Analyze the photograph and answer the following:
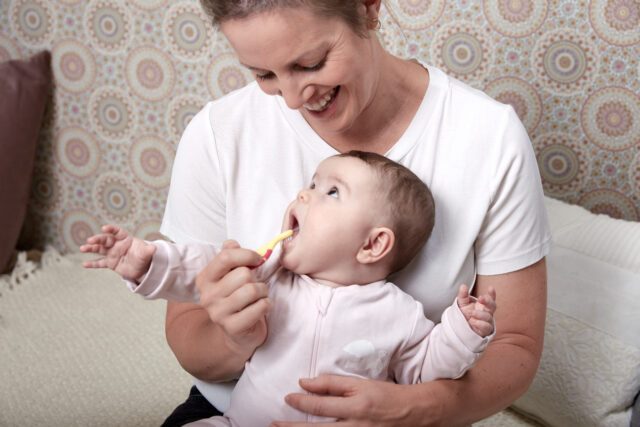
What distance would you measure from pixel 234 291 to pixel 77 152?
1.58 m

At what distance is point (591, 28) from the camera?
1738 mm

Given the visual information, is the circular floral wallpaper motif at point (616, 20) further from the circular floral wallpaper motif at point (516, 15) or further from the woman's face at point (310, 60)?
the woman's face at point (310, 60)

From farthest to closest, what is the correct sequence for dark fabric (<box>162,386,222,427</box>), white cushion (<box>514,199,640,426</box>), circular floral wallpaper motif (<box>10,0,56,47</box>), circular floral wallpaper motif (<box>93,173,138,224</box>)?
circular floral wallpaper motif (<box>93,173,138,224</box>), circular floral wallpaper motif (<box>10,0,56,47</box>), white cushion (<box>514,199,640,426</box>), dark fabric (<box>162,386,222,427</box>)

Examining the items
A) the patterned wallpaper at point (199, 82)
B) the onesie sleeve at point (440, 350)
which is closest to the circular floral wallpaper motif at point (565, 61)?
the patterned wallpaper at point (199, 82)

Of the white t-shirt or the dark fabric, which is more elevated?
the white t-shirt

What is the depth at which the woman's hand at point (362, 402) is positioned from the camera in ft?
3.33

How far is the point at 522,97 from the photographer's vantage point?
1.84 m

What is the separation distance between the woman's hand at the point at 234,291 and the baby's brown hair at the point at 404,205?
0.78 feet

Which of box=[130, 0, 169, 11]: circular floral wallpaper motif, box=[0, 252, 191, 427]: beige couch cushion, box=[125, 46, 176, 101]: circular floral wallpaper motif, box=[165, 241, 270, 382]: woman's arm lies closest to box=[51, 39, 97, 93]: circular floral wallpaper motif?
box=[125, 46, 176, 101]: circular floral wallpaper motif

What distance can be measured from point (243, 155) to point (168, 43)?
1.05 meters

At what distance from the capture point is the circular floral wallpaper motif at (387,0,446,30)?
1.87m

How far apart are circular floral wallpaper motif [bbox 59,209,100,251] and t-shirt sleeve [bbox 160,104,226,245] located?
1.25m

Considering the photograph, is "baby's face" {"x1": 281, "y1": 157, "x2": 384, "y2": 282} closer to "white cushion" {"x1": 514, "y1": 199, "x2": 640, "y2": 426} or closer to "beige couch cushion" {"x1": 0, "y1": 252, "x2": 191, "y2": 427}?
"white cushion" {"x1": 514, "y1": 199, "x2": 640, "y2": 426}

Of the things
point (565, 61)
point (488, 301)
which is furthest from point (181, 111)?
point (488, 301)
